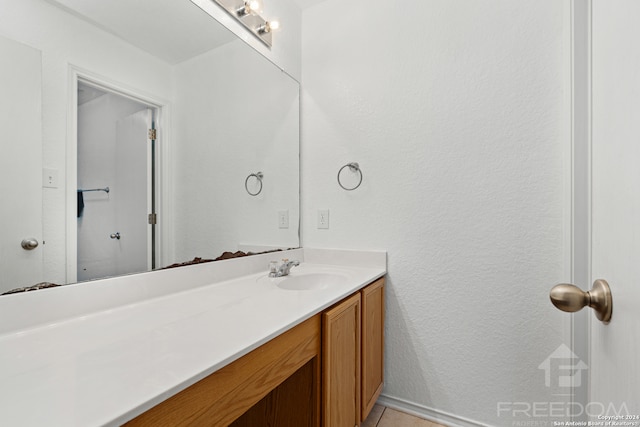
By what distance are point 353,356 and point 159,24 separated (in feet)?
4.94

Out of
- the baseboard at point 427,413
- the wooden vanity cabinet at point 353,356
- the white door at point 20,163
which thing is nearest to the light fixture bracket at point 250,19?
the white door at point 20,163

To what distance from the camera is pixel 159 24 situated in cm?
111

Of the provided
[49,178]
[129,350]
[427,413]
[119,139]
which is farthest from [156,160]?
[427,413]

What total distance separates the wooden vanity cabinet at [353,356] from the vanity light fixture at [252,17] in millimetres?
1419

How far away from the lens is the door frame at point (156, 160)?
0.86 m

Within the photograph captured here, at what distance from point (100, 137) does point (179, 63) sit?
455mm

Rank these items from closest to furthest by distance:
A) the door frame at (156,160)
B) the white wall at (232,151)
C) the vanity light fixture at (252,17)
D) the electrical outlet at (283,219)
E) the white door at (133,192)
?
the door frame at (156,160)
the white door at (133,192)
the white wall at (232,151)
the vanity light fixture at (252,17)
the electrical outlet at (283,219)

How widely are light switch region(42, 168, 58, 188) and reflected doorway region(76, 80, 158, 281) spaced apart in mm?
54

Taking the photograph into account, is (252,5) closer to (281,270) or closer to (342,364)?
(281,270)

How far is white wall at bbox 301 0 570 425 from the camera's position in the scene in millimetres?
1290

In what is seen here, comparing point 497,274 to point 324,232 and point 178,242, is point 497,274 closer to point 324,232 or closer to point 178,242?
point 324,232

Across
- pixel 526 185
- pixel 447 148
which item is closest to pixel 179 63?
pixel 447 148

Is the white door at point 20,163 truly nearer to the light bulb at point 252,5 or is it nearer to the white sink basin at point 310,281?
the white sink basin at point 310,281

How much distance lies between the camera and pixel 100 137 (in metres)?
0.91
